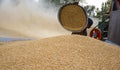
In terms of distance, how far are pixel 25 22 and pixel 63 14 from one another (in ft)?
11.5

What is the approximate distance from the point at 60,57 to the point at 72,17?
5.37 ft

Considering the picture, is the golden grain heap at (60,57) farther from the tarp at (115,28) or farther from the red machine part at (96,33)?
the red machine part at (96,33)

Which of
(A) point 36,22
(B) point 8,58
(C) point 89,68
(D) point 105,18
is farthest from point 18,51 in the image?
(A) point 36,22

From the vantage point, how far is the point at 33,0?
22.4 ft

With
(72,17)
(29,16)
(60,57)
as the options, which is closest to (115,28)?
(72,17)

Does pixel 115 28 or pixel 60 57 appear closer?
pixel 60 57

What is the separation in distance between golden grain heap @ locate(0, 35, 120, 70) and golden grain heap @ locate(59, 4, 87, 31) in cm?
112

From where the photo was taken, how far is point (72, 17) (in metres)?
2.97

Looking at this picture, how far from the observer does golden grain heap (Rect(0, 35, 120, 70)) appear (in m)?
1.28

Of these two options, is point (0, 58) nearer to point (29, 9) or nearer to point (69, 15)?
point (69, 15)

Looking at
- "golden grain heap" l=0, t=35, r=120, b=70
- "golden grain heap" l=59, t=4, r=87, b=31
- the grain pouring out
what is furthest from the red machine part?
the grain pouring out

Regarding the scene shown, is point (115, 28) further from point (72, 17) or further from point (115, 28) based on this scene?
point (72, 17)

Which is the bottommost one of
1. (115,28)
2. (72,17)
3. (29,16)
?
(115,28)

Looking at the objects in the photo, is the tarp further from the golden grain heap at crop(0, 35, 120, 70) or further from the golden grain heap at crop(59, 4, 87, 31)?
the golden grain heap at crop(0, 35, 120, 70)
